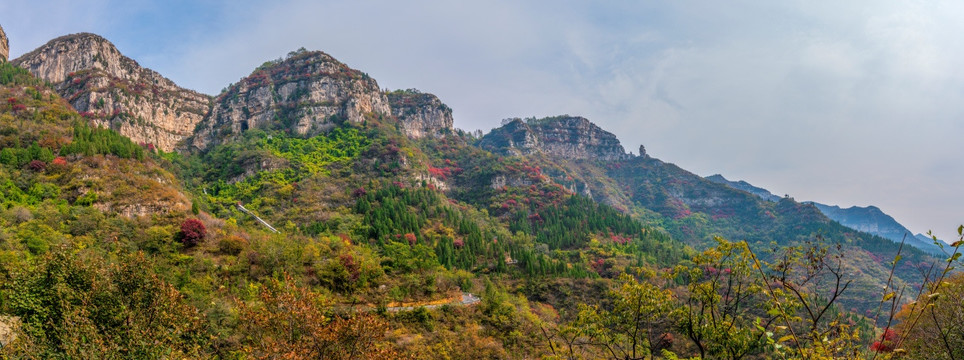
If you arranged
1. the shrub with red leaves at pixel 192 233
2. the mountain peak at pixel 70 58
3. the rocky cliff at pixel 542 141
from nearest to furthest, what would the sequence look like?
the shrub with red leaves at pixel 192 233 < the mountain peak at pixel 70 58 < the rocky cliff at pixel 542 141

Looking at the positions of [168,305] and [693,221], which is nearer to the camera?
[168,305]

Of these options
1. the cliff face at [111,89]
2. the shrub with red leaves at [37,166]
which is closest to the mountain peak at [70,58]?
the cliff face at [111,89]

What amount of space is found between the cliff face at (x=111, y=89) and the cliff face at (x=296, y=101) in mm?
6708

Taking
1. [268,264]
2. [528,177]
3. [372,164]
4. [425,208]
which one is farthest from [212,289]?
[528,177]

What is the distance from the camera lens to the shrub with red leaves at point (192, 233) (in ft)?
116

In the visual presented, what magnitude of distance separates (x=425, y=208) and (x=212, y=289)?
41251mm

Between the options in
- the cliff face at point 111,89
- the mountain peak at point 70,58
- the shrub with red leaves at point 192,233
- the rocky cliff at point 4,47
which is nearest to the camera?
the shrub with red leaves at point 192,233

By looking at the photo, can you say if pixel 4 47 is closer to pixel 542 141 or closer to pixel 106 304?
A: pixel 106 304

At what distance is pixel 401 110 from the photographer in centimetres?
13612

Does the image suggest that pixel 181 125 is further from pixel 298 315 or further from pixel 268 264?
pixel 298 315

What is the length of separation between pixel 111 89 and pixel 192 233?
223ft

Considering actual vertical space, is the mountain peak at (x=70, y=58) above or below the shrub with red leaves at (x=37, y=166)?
above

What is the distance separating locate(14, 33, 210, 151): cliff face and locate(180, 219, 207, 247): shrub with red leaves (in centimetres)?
5538

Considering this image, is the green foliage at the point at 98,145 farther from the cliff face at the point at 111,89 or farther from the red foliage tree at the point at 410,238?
the red foliage tree at the point at 410,238
